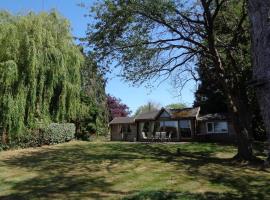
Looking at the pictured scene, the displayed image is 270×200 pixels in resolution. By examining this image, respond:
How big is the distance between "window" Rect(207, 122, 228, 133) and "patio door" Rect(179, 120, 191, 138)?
6.95 feet

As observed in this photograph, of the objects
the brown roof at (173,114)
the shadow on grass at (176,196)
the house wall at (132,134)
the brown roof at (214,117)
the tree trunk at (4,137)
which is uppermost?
the brown roof at (173,114)

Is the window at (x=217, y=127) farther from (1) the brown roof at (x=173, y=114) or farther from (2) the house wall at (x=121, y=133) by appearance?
(2) the house wall at (x=121, y=133)

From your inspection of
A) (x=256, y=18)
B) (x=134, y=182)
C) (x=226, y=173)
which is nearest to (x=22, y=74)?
(x=134, y=182)

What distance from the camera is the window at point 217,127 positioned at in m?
38.2

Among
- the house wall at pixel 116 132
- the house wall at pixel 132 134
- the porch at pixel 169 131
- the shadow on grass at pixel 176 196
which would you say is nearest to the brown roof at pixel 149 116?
the porch at pixel 169 131

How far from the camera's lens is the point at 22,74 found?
83.5 feet

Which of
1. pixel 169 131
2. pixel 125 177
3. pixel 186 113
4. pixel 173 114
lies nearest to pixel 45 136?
pixel 125 177

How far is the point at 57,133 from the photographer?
31125 mm

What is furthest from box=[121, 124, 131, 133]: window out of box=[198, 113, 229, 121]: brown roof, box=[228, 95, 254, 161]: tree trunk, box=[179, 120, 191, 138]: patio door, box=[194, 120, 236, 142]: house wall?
box=[228, 95, 254, 161]: tree trunk

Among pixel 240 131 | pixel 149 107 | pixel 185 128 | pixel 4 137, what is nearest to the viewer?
pixel 240 131

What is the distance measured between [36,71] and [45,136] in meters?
6.20

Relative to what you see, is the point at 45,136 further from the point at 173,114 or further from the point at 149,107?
the point at 149,107

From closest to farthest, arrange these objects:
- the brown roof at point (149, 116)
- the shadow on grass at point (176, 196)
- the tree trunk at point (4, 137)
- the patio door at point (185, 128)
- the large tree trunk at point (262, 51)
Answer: the large tree trunk at point (262, 51), the shadow on grass at point (176, 196), the tree trunk at point (4, 137), the patio door at point (185, 128), the brown roof at point (149, 116)

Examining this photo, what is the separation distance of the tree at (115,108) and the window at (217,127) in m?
20.3
